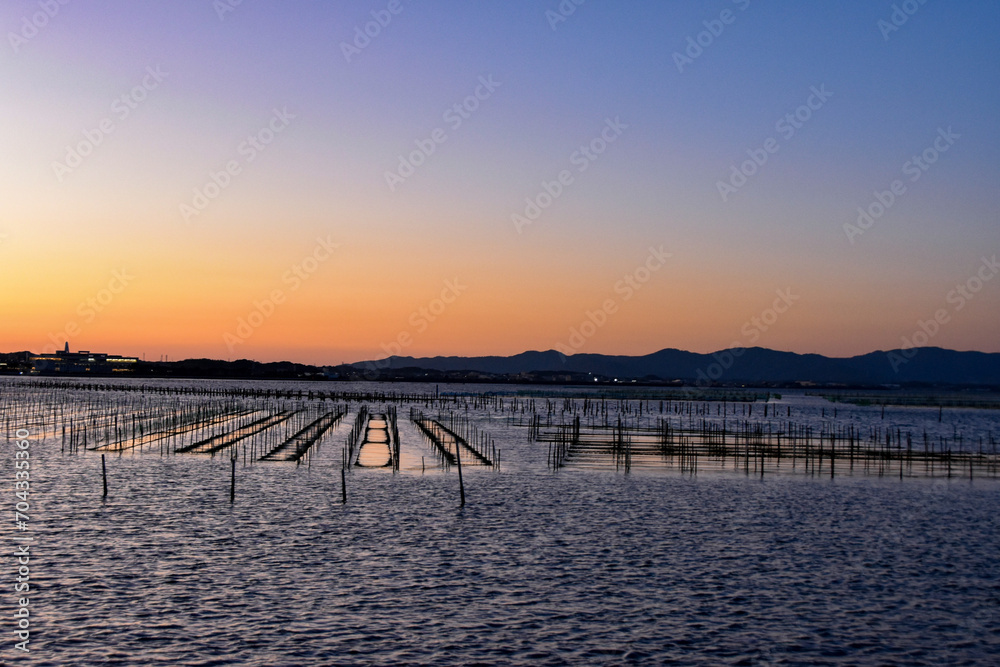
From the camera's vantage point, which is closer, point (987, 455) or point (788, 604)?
point (788, 604)

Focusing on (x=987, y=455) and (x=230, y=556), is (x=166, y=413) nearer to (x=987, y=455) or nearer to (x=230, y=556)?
(x=230, y=556)

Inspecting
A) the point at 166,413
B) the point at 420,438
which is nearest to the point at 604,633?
the point at 420,438

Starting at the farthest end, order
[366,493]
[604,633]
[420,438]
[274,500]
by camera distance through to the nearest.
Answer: [420,438] → [366,493] → [274,500] → [604,633]

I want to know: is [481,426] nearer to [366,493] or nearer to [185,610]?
[366,493]

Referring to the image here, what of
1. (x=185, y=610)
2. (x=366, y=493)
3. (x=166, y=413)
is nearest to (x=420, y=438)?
(x=366, y=493)

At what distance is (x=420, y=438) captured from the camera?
6519cm

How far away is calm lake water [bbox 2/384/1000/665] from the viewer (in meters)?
16.8

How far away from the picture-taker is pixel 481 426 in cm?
8338

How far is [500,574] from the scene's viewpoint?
22.3 m

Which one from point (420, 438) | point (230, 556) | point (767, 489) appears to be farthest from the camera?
point (420, 438)

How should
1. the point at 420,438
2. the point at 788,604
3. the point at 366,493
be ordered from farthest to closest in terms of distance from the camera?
1. the point at 420,438
2. the point at 366,493
3. the point at 788,604

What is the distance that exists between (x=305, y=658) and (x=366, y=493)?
65.6ft

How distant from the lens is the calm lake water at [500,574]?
1678cm

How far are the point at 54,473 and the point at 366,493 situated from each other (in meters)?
16.9
